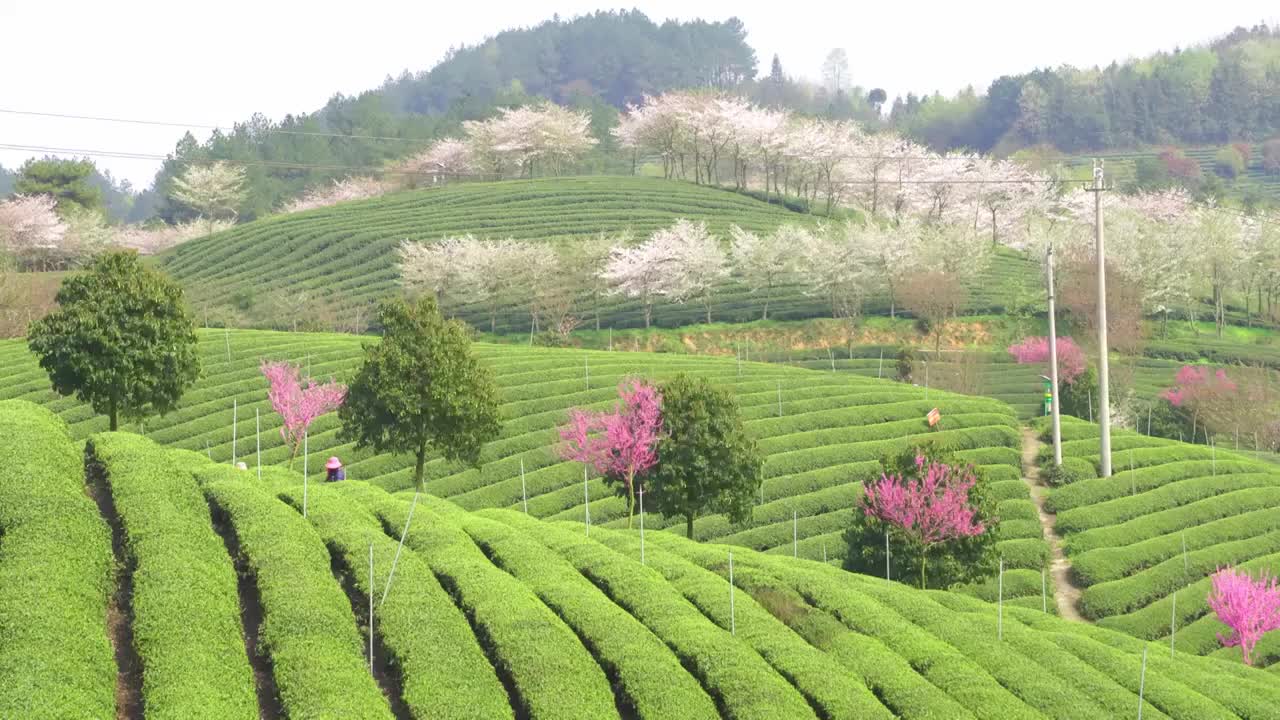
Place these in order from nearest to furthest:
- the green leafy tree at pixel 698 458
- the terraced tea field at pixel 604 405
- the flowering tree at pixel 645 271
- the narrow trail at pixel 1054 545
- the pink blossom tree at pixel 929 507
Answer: the pink blossom tree at pixel 929 507 → the green leafy tree at pixel 698 458 → the narrow trail at pixel 1054 545 → the terraced tea field at pixel 604 405 → the flowering tree at pixel 645 271

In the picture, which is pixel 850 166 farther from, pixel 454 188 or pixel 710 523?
pixel 710 523

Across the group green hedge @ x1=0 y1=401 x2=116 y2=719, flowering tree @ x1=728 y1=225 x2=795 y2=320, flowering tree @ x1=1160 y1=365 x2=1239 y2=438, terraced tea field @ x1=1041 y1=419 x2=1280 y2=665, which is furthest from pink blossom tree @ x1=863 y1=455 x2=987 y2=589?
flowering tree @ x1=728 y1=225 x2=795 y2=320

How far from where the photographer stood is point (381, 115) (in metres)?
199

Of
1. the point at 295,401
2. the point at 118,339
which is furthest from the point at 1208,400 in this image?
the point at 118,339

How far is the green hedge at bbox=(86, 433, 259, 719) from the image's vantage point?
20922 millimetres

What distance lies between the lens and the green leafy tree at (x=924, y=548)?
133ft

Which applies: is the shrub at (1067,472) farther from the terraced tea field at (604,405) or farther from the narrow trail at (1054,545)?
the terraced tea field at (604,405)

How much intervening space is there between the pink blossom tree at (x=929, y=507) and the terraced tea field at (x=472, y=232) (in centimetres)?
5220

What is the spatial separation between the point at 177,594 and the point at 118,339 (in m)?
21.3

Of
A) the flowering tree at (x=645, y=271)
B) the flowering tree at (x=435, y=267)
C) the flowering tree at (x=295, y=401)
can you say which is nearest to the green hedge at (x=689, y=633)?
the flowering tree at (x=295, y=401)

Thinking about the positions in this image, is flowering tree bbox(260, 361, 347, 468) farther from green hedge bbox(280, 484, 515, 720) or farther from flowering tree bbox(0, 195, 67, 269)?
flowering tree bbox(0, 195, 67, 269)

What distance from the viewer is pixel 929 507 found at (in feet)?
132

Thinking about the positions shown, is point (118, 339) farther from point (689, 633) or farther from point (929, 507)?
point (929, 507)

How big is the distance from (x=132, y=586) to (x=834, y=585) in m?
16.3
